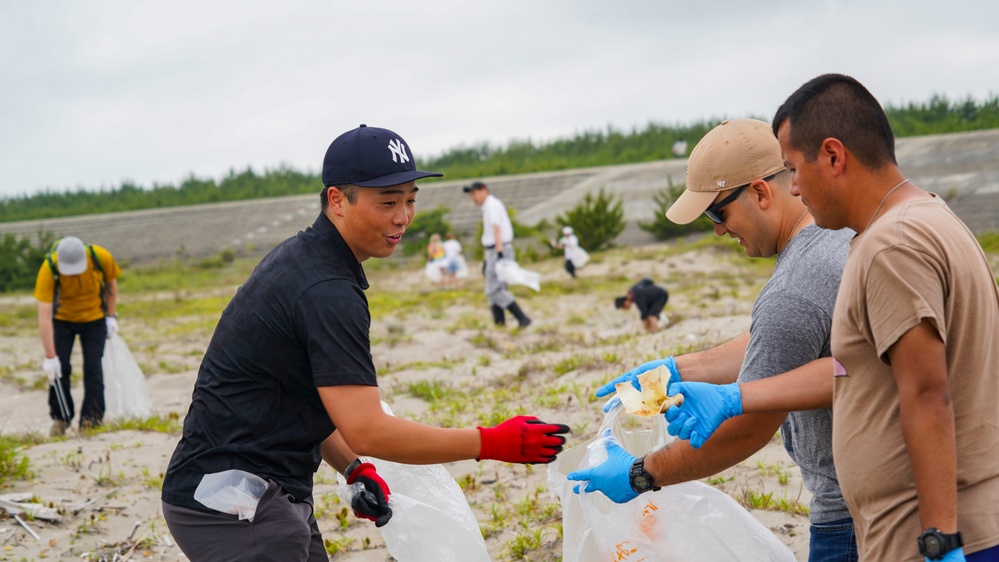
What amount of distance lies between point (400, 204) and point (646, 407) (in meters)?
0.87

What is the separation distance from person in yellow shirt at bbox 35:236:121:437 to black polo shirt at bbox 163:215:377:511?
15.2 feet

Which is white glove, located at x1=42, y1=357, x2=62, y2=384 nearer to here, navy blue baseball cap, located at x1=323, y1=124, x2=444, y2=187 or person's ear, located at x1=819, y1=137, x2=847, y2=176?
navy blue baseball cap, located at x1=323, y1=124, x2=444, y2=187

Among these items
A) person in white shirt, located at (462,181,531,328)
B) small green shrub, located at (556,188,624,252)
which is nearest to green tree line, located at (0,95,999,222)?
small green shrub, located at (556,188,624,252)

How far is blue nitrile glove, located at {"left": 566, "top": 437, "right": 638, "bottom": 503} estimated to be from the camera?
2.37 metres

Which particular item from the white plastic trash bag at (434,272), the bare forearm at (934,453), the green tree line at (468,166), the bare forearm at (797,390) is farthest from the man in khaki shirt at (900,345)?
the green tree line at (468,166)

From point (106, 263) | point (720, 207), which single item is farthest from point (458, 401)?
point (720, 207)

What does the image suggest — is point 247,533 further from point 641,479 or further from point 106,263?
point 106,263

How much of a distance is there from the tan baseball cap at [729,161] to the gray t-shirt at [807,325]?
8.3 inches

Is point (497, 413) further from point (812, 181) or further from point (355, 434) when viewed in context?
point (812, 181)

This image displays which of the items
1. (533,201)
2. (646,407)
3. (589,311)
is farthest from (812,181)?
(533,201)

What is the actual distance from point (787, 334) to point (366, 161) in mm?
1172

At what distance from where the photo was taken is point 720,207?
7.67ft

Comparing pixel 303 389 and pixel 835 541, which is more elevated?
pixel 303 389

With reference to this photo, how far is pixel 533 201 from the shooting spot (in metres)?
28.4
